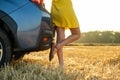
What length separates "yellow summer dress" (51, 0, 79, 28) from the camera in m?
8.01

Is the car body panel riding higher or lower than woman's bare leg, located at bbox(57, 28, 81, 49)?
higher

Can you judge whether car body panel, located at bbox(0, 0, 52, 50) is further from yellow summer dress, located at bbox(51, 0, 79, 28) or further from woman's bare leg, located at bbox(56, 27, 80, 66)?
woman's bare leg, located at bbox(56, 27, 80, 66)

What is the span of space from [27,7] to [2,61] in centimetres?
95

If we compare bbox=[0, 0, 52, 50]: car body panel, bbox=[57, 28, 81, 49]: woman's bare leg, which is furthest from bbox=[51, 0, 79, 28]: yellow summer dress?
bbox=[0, 0, 52, 50]: car body panel

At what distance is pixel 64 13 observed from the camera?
8008 mm

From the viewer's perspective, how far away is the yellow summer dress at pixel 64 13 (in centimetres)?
801

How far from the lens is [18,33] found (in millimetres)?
7656

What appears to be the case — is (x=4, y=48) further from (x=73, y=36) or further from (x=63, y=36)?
(x=73, y=36)

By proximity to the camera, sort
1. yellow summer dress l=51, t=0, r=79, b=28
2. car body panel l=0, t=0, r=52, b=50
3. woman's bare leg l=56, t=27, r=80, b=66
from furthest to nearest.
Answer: woman's bare leg l=56, t=27, r=80, b=66, yellow summer dress l=51, t=0, r=79, b=28, car body panel l=0, t=0, r=52, b=50

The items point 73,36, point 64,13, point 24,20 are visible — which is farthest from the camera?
point 73,36

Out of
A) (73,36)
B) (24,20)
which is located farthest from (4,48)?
(73,36)

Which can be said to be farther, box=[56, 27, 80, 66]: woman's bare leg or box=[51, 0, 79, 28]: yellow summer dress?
box=[56, 27, 80, 66]: woman's bare leg

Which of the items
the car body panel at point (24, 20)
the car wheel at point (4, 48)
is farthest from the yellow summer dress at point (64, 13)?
the car wheel at point (4, 48)

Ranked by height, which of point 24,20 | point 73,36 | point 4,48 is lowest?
point 4,48
